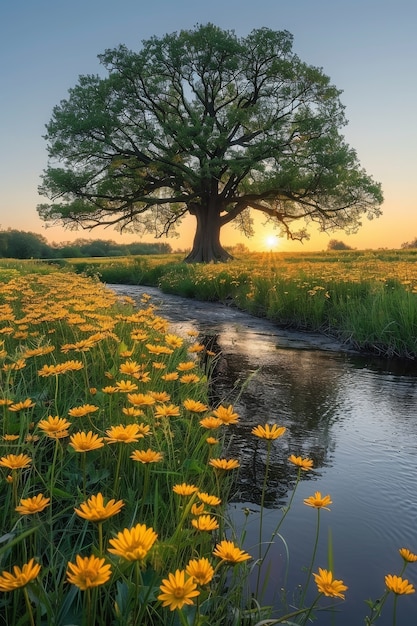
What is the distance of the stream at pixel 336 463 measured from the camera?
2.30 m

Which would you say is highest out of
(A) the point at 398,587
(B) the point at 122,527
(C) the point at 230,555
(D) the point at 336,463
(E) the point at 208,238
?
(E) the point at 208,238

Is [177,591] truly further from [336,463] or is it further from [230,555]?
[336,463]

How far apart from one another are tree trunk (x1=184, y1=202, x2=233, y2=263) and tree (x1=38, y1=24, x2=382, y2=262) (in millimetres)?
61

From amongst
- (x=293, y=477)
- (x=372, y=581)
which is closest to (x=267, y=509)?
(x=293, y=477)

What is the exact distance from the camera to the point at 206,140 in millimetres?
24828

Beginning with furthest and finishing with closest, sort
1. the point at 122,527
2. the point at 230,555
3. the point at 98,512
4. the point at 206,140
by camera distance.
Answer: the point at 206,140 → the point at 122,527 → the point at 230,555 → the point at 98,512

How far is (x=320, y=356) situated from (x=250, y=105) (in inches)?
941

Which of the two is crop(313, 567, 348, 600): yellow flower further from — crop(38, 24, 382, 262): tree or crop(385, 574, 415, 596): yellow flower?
crop(38, 24, 382, 262): tree

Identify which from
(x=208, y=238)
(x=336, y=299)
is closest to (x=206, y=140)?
(x=208, y=238)

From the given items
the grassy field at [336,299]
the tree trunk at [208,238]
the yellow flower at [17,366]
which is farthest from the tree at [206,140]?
the yellow flower at [17,366]

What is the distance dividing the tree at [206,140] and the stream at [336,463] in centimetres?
1961

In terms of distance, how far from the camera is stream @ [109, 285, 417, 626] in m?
2.30

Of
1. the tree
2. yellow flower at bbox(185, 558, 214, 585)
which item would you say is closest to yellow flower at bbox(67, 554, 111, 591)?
yellow flower at bbox(185, 558, 214, 585)

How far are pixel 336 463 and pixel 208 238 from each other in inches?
1028
